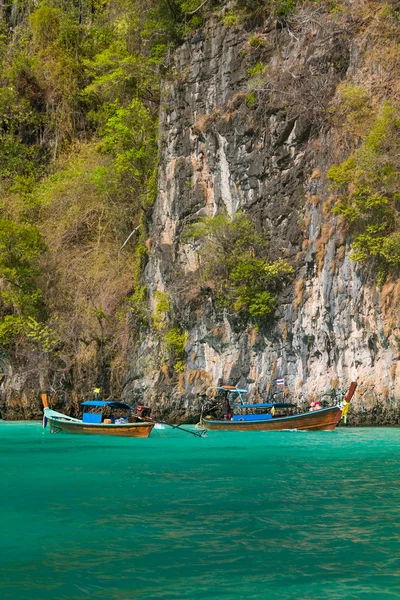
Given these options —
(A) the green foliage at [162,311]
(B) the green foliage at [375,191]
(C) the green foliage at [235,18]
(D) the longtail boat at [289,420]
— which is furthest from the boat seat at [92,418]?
(C) the green foliage at [235,18]

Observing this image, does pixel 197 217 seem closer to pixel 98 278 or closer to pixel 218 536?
pixel 98 278

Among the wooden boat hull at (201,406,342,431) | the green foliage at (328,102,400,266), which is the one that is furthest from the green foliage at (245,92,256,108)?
the wooden boat hull at (201,406,342,431)

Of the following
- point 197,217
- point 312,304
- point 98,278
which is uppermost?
point 197,217

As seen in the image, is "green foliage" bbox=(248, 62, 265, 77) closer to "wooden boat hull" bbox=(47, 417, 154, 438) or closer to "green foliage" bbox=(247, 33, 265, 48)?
"green foliage" bbox=(247, 33, 265, 48)

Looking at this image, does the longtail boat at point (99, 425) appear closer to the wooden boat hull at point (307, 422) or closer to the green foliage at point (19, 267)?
the wooden boat hull at point (307, 422)

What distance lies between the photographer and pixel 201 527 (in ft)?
24.9

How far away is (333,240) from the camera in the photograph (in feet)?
77.5

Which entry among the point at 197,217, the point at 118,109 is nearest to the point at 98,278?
the point at 197,217

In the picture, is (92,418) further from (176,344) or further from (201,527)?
(201,527)

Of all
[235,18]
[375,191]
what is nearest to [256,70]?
[235,18]

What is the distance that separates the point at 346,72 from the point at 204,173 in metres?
6.76

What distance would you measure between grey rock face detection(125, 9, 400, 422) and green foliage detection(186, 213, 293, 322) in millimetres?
513

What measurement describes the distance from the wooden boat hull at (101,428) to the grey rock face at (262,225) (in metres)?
5.26

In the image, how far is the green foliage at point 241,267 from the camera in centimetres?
2494
